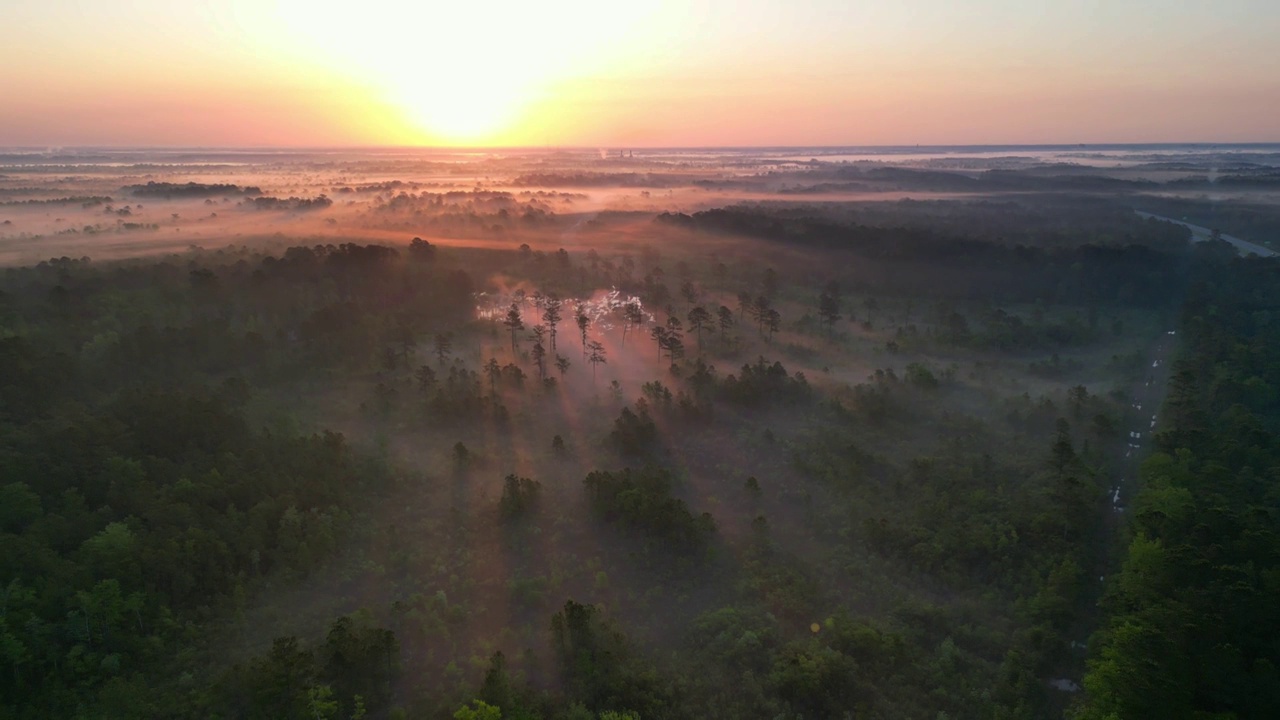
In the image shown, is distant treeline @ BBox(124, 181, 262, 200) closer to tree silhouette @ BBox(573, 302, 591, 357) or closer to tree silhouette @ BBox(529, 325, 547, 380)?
tree silhouette @ BBox(573, 302, 591, 357)

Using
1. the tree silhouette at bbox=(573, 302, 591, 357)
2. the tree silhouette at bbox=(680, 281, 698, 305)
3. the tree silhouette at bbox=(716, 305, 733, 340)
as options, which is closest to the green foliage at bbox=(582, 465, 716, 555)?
the tree silhouette at bbox=(573, 302, 591, 357)

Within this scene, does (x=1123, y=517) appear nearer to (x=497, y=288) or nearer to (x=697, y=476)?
(x=697, y=476)

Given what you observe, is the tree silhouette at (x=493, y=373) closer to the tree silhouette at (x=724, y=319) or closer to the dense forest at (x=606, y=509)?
the dense forest at (x=606, y=509)

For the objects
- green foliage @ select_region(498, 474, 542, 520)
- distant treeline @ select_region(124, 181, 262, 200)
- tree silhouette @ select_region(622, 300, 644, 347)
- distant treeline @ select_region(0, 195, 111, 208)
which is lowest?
green foliage @ select_region(498, 474, 542, 520)

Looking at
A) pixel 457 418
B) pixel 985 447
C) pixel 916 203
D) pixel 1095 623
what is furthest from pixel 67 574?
pixel 916 203

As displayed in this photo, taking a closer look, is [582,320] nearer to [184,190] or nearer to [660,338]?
[660,338]

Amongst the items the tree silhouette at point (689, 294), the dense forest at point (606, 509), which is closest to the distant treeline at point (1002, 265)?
the dense forest at point (606, 509)

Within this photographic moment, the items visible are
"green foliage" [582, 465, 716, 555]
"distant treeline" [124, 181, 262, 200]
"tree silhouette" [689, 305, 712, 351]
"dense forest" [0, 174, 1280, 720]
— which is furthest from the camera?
"distant treeline" [124, 181, 262, 200]

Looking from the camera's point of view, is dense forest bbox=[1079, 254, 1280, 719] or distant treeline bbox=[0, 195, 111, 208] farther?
distant treeline bbox=[0, 195, 111, 208]

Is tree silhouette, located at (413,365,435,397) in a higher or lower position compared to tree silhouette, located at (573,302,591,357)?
lower

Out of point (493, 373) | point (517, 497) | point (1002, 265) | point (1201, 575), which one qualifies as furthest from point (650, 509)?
point (1002, 265)
